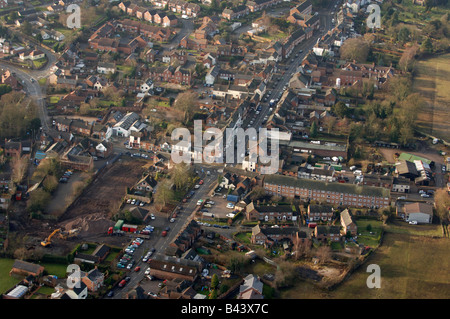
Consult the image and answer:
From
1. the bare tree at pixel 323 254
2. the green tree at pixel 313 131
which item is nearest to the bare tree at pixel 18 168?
the bare tree at pixel 323 254

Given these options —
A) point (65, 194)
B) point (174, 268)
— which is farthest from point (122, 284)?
point (65, 194)

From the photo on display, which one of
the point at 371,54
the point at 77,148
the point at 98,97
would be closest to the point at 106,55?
the point at 98,97

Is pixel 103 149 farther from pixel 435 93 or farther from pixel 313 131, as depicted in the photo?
pixel 435 93

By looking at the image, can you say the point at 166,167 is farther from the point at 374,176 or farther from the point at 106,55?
the point at 106,55

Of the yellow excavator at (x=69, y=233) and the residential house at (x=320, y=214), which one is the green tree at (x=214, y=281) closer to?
the residential house at (x=320, y=214)

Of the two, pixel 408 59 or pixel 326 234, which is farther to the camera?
pixel 408 59
